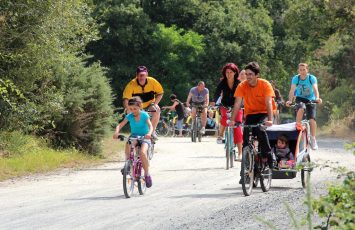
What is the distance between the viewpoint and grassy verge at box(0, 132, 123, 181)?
1884 centimetres

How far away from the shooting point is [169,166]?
67.1 ft

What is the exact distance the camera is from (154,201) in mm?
13680

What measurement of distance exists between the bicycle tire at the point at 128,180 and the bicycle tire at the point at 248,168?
164 centimetres

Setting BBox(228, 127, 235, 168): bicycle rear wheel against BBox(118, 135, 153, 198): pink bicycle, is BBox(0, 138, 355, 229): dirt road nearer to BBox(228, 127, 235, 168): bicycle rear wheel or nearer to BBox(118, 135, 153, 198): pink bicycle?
BBox(118, 135, 153, 198): pink bicycle

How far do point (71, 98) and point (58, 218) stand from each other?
1014 centimetres

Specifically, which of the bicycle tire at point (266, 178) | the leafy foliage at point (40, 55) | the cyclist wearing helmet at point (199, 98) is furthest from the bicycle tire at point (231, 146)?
the cyclist wearing helmet at point (199, 98)

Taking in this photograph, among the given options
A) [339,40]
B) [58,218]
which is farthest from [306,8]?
[58,218]

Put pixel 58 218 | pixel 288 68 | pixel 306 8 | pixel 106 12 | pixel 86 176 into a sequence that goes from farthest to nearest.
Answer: pixel 288 68
pixel 106 12
pixel 306 8
pixel 86 176
pixel 58 218

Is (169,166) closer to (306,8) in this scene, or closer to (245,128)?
(245,128)

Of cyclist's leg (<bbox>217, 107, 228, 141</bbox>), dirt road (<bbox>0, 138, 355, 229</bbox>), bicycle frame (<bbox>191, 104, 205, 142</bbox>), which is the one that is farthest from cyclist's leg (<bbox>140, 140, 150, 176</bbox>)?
bicycle frame (<bbox>191, 104, 205, 142</bbox>)

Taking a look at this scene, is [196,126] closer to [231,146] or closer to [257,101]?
[231,146]

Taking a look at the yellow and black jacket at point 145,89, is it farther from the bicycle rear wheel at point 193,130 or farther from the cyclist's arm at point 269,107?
the bicycle rear wheel at point 193,130

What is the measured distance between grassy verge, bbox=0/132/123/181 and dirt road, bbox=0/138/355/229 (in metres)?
0.58

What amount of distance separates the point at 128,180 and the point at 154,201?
2.48ft
